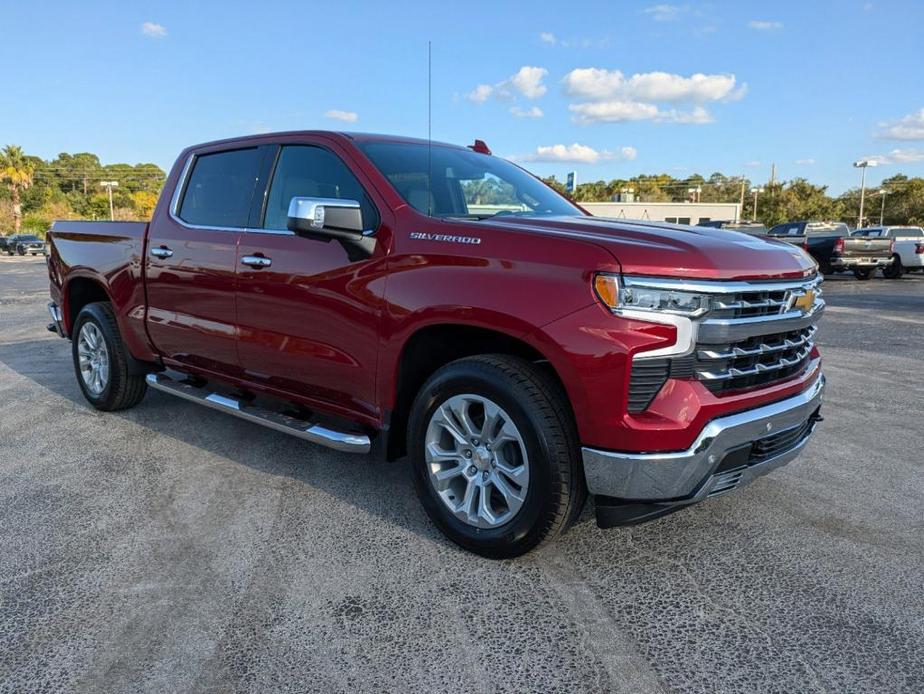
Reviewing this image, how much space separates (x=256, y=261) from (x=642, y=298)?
2.21 metres

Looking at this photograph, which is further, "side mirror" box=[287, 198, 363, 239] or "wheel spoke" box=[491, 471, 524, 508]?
"side mirror" box=[287, 198, 363, 239]

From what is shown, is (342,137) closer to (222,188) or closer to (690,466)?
(222,188)

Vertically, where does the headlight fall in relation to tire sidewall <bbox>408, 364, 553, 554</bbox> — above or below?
above

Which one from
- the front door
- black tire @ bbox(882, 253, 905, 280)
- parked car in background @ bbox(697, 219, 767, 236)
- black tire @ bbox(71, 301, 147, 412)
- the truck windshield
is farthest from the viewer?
black tire @ bbox(882, 253, 905, 280)

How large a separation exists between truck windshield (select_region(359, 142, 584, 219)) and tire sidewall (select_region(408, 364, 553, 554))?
88cm

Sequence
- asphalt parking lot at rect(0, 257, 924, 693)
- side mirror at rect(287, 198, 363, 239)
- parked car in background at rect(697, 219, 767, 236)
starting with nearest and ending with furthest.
Answer: asphalt parking lot at rect(0, 257, 924, 693) → side mirror at rect(287, 198, 363, 239) → parked car in background at rect(697, 219, 767, 236)

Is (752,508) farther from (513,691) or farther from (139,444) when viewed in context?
(139,444)

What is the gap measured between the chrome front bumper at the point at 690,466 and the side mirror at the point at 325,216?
149cm

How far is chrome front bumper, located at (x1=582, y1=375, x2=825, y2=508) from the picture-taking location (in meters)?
2.57

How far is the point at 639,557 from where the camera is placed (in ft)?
10.1

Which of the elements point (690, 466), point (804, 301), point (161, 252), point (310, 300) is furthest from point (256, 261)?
point (804, 301)

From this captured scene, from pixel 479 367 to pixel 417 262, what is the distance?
57 cm

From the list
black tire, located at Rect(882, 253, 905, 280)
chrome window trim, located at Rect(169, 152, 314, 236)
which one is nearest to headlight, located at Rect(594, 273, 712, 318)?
chrome window trim, located at Rect(169, 152, 314, 236)

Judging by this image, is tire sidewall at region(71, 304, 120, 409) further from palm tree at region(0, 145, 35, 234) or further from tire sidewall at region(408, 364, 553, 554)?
palm tree at region(0, 145, 35, 234)
